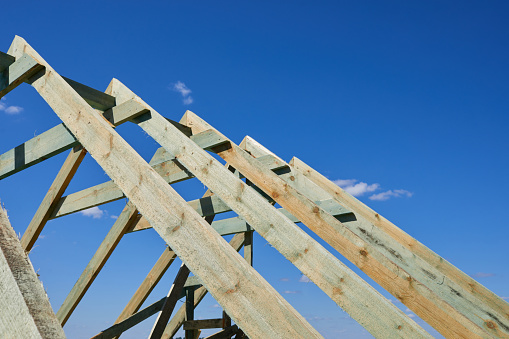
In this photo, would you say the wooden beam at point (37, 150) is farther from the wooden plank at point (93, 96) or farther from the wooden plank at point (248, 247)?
the wooden plank at point (248, 247)

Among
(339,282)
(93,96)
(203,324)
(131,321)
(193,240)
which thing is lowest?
(339,282)

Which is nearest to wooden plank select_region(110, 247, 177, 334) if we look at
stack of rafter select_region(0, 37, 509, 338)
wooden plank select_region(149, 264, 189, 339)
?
stack of rafter select_region(0, 37, 509, 338)

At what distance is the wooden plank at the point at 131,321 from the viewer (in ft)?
15.0

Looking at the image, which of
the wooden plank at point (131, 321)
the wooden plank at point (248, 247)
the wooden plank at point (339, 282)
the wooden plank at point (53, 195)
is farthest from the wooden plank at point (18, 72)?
the wooden plank at point (248, 247)

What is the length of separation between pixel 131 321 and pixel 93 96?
263 centimetres

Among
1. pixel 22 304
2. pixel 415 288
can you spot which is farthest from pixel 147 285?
pixel 22 304

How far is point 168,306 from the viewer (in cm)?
481

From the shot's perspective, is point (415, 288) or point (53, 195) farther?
point (53, 195)

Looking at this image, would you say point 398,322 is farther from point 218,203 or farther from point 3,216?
point 218,203

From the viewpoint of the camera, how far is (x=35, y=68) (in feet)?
10.1

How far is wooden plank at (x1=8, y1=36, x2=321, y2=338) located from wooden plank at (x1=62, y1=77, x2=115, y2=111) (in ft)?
4.98

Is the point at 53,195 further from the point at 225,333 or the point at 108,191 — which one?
the point at 225,333

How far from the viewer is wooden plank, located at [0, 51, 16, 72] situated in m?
3.44

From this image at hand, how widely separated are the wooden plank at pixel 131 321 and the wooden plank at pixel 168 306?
215 mm
